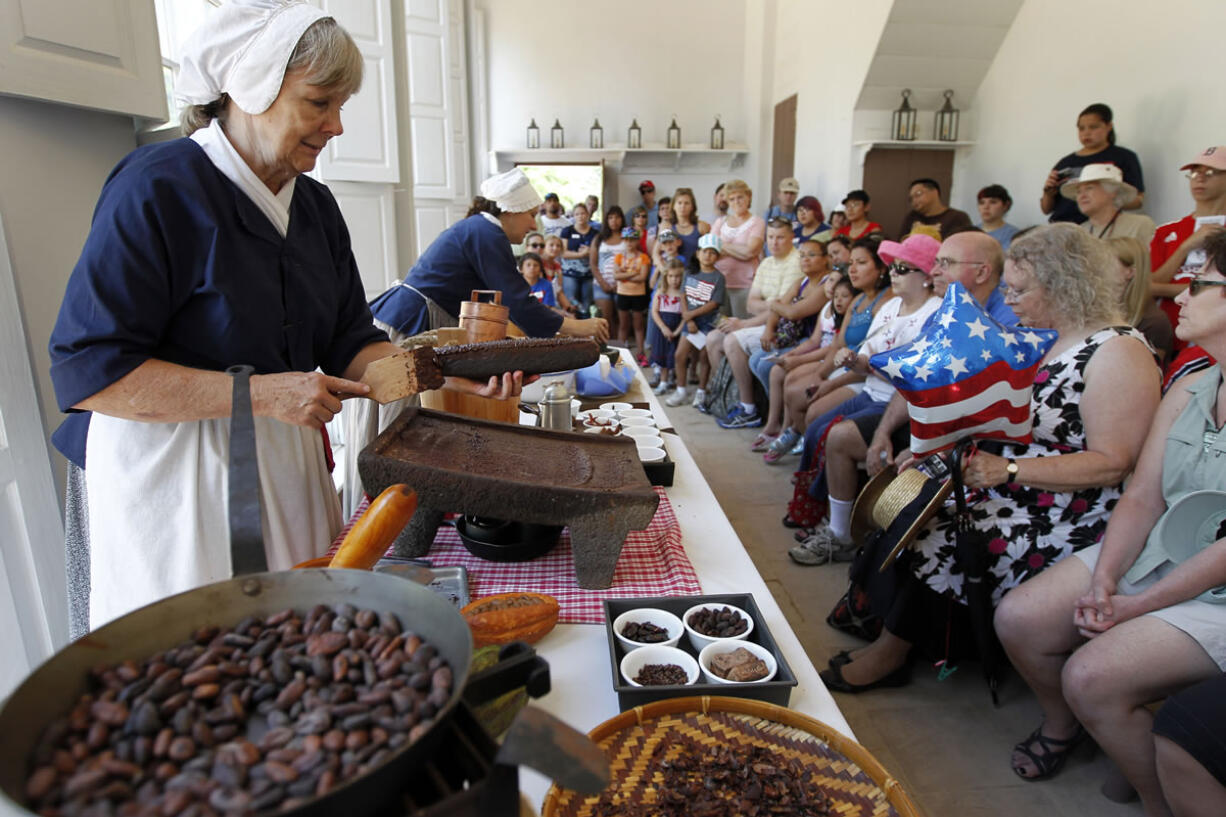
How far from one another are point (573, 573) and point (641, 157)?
441 inches

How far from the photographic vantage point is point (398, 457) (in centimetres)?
148

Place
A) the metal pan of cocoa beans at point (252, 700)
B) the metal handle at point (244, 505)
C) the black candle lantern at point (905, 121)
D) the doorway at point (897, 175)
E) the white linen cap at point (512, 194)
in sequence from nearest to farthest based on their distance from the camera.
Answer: the metal pan of cocoa beans at point (252, 700) → the metal handle at point (244, 505) → the white linen cap at point (512, 194) → the black candle lantern at point (905, 121) → the doorway at point (897, 175)

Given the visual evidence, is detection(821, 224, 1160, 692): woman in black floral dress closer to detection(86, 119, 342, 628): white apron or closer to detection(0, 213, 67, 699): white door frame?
detection(86, 119, 342, 628): white apron

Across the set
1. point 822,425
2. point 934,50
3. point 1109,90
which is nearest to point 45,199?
point 822,425

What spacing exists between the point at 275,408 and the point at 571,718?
0.71 metres

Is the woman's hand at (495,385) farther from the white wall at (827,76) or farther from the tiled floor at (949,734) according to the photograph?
the white wall at (827,76)

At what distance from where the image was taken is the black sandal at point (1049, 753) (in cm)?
205

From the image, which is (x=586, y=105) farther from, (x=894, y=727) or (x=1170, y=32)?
(x=894, y=727)

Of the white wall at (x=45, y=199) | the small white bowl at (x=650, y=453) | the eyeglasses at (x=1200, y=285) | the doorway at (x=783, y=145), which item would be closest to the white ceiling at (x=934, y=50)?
the doorway at (x=783, y=145)

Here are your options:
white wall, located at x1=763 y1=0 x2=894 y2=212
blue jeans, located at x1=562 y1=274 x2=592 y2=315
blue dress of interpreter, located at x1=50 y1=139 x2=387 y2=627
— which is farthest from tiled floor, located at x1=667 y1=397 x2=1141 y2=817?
blue jeans, located at x1=562 y1=274 x2=592 y2=315

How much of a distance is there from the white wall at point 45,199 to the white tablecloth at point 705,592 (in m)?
1.60

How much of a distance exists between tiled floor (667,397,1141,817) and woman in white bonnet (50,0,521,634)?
1826mm

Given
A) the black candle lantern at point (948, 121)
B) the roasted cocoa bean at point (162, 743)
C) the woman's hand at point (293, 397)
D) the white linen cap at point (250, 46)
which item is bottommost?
the roasted cocoa bean at point (162, 743)

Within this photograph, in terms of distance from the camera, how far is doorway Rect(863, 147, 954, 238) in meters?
7.43
